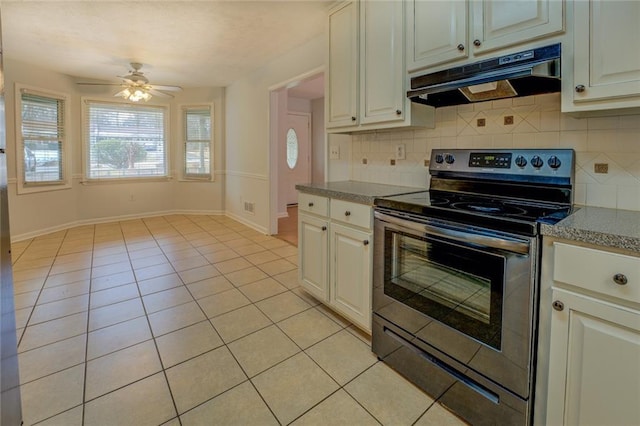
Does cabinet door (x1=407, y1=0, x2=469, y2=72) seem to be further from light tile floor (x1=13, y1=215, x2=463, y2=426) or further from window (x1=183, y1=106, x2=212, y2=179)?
window (x1=183, y1=106, x2=212, y2=179)

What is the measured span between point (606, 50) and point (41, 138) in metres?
6.21

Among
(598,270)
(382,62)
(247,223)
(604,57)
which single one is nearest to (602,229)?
(598,270)

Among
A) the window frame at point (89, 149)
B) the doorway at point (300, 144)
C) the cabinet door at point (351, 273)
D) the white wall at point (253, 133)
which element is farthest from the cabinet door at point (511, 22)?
the window frame at point (89, 149)

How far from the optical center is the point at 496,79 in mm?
1467

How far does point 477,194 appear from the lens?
6.00ft

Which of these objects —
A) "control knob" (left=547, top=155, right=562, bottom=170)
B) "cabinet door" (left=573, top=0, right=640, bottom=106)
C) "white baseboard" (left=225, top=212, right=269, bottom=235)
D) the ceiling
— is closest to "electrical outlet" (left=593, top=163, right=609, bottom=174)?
"control knob" (left=547, top=155, right=562, bottom=170)

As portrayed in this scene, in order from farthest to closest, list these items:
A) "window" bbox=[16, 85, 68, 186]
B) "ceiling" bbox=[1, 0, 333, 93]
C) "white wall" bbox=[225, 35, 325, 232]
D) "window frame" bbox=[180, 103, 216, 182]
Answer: "window frame" bbox=[180, 103, 216, 182], "window" bbox=[16, 85, 68, 186], "white wall" bbox=[225, 35, 325, 232], "ceiling" bbox=[1, 0, 333, 93]

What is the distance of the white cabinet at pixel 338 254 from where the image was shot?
6.36 ft

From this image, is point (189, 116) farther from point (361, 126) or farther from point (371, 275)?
point (371, 275)

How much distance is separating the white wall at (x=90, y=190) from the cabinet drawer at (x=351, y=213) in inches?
178

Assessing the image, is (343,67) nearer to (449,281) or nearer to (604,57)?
(604,57)

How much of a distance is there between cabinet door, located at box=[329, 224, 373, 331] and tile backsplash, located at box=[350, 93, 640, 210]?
66cm

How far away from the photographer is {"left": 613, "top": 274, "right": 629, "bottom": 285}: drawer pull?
0.98 meters

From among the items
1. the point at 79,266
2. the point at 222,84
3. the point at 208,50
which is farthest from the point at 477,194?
the point at 222,84
